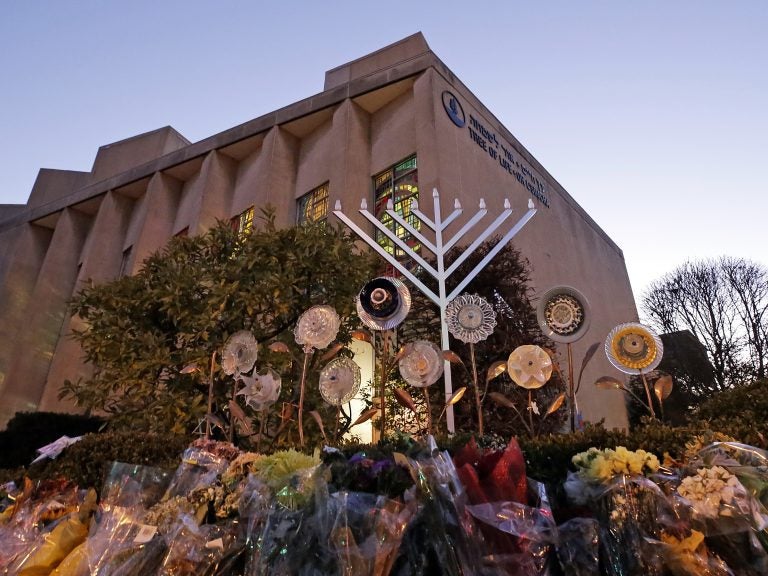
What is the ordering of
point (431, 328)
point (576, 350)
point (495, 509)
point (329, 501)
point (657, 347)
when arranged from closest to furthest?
point (495, 509) → point (329, 501) → point (657, 347) → point (431, 328) → point (576, 350)

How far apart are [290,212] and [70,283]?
11107mm

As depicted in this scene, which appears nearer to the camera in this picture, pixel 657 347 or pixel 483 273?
pixel 657 347

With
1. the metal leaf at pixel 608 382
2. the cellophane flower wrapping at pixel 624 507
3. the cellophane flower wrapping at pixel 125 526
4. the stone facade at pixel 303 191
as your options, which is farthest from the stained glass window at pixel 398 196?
the cellophane flower wrapping at pixel 624 507

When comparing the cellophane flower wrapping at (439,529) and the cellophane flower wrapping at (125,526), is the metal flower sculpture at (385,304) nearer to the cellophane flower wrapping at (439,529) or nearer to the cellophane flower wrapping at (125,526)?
the cellophane flower wrapping at (125,526)

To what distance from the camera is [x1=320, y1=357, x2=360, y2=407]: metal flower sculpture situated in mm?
3117

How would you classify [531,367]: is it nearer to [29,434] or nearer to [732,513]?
[732,513]

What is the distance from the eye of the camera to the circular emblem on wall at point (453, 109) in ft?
35.0

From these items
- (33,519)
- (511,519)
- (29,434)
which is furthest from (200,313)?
(511,519)

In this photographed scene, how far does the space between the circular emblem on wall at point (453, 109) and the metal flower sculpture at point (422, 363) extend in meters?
8.70

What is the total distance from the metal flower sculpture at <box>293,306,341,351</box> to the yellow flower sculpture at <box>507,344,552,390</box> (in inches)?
52.4

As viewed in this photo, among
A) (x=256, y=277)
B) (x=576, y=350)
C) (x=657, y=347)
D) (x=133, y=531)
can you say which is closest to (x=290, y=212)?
(x=256, y=277)

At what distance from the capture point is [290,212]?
12555 millimetres

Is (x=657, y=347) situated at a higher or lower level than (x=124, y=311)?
lower

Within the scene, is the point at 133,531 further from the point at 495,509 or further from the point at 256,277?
the point at 256,277
